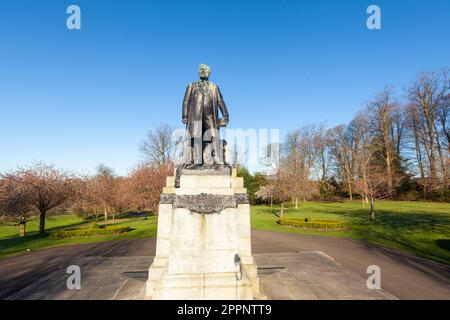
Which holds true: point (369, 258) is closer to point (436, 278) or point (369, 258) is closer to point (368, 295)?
point (436, 278)

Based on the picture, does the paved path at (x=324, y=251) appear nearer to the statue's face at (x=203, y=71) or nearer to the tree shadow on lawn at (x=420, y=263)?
the tree shadow on lawn at (x=420, y=263)

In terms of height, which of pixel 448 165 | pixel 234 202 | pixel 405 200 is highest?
pixel 448 165

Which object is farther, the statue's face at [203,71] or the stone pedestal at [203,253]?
the statue's face at [203,71]

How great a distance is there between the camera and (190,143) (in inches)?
252

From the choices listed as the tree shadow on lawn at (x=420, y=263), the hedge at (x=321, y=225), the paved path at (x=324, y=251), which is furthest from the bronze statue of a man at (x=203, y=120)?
the hedge at (x=321, y=225)

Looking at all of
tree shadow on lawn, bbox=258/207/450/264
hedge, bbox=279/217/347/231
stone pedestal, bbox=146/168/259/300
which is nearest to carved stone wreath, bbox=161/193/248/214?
stone pedestal, bbox=146/168/259/300

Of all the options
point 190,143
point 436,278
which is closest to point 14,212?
point 190,143

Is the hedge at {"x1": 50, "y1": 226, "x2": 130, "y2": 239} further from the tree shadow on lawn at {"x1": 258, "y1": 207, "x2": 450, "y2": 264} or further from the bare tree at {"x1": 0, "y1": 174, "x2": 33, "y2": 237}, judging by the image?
the tree shadow on lawn at {"x1": 258, "y1": 207, "x2": 450, "y2": 264}

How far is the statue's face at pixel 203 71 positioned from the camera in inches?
254

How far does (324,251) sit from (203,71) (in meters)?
12.0

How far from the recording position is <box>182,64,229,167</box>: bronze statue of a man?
20.4 ft

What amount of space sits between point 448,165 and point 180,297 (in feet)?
63.0

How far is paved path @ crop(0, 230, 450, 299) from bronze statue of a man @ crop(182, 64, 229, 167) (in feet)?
24.1

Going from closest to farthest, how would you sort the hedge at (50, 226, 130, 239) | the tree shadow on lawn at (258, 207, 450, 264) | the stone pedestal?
the stone pedestal → the tree shadow on lawn at (258, 207, 450, 264) → the hedge at (50, 226, 130, 239)
